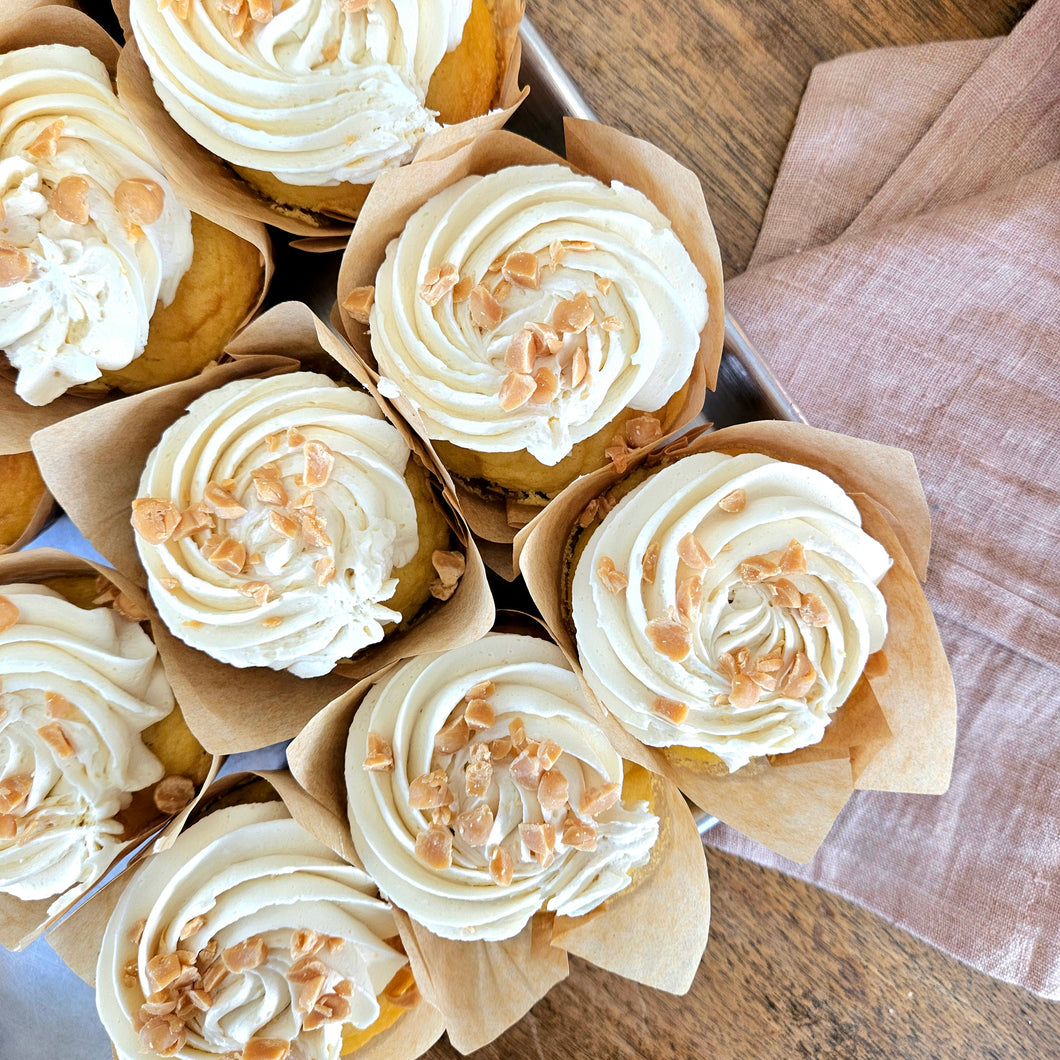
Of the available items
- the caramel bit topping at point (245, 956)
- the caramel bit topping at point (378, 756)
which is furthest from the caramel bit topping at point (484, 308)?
the caramel bit topping at point (245, 956)

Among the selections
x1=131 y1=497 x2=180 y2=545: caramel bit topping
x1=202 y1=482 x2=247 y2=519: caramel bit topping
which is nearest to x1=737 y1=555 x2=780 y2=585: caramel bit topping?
x1=202 y1=482 x2=247 y2=519: caramel bit topping

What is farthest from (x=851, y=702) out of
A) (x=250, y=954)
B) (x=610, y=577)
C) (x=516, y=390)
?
(x=250, y=954)

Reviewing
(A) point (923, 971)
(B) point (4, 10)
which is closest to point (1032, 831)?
(A) point (923, 971)

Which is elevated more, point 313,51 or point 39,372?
point 313,51

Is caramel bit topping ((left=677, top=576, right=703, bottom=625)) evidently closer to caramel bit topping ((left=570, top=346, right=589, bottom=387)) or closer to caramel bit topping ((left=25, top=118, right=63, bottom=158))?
caramel bit topping ((left=570, top=346, right=589, bottom=387))

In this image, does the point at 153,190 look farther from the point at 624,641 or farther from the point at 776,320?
the point at 776,320

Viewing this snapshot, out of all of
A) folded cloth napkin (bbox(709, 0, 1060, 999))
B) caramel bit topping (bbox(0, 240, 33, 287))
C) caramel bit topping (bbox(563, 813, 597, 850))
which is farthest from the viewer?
folded cloth napkin (bbox(709, 0, 1060, 999))
